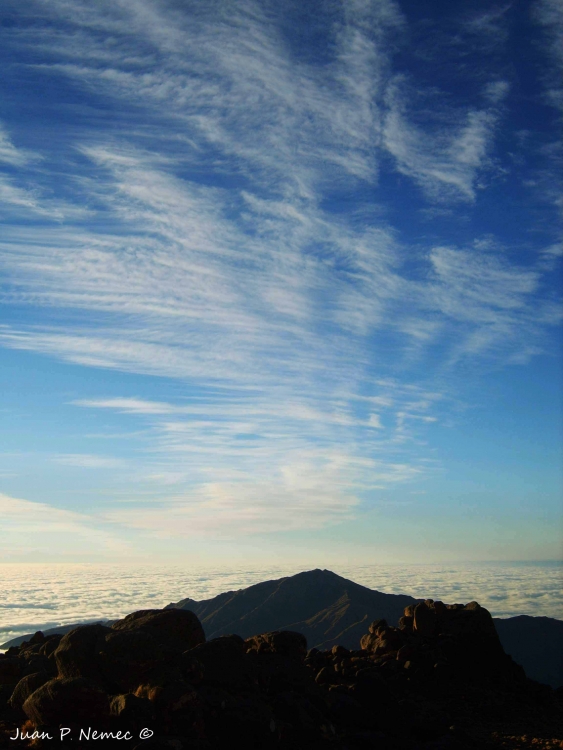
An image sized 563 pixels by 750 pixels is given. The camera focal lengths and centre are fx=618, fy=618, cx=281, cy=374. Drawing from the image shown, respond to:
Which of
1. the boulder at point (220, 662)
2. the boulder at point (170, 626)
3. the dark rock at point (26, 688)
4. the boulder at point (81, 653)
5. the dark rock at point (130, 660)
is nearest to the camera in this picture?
the dark rock at point (26, 688)

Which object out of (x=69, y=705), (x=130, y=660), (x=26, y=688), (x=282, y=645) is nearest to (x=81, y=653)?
(x=130, y=660)

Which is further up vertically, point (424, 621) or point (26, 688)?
point (26, 688)

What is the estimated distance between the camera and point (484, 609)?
205 ft

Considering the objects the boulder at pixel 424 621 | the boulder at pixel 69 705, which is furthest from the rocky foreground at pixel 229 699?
the boulder at pixel 424 621

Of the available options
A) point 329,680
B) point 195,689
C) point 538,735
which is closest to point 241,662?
point 195,689

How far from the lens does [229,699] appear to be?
30.2m

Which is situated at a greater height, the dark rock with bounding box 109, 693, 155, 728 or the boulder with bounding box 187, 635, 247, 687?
the boulder with bounding box 187, 635, 247, 687

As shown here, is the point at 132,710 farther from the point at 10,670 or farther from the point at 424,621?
the point at 424,621

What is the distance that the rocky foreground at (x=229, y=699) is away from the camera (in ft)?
87.3

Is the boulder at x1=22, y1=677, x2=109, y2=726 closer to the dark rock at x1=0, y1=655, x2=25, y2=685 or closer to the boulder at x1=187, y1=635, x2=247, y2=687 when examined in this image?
the boulder at x1=187, y1=635, x2=247, y2=687

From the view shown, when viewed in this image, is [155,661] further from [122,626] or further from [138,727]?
[122,626]

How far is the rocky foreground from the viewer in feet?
87.3

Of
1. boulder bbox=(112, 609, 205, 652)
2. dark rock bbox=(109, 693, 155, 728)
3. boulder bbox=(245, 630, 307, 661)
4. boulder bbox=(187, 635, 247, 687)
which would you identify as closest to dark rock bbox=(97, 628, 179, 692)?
boulder bbox=(187, 635, 247, 687)

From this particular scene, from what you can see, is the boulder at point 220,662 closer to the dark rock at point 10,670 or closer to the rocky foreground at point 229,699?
the rocky foreground at point 229,699
